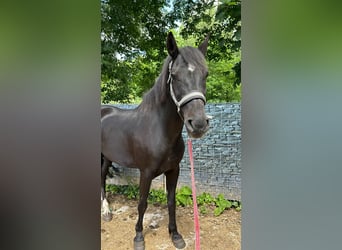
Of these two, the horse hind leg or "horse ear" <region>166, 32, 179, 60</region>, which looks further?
the horse hind leg

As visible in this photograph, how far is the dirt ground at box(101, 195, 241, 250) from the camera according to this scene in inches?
44.4

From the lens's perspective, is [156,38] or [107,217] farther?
[107,217]

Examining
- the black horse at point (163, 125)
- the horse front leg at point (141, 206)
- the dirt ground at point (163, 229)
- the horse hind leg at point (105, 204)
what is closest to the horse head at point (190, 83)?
the black horse at point (163, 125)

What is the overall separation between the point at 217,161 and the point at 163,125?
570 millimetres

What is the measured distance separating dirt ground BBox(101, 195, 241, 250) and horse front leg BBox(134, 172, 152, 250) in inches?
1.3

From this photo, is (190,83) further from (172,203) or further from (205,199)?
(205,199)

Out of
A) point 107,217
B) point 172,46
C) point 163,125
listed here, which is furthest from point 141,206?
point 172,46

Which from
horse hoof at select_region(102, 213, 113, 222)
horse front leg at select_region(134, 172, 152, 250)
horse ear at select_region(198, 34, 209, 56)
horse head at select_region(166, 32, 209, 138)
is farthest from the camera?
horse hoof at select_region(102, 213, 113, 222)

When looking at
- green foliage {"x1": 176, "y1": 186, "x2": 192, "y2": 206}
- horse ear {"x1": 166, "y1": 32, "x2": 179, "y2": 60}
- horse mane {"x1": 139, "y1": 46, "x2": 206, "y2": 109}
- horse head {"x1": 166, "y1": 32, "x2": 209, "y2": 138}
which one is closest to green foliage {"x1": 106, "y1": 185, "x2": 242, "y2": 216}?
green foliage {"x1": 176, "y1": 186, "x2": 192, "y2": 206}

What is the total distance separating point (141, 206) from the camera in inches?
45.0

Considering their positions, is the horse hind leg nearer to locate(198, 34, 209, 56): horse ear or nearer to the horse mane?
the horse mane
